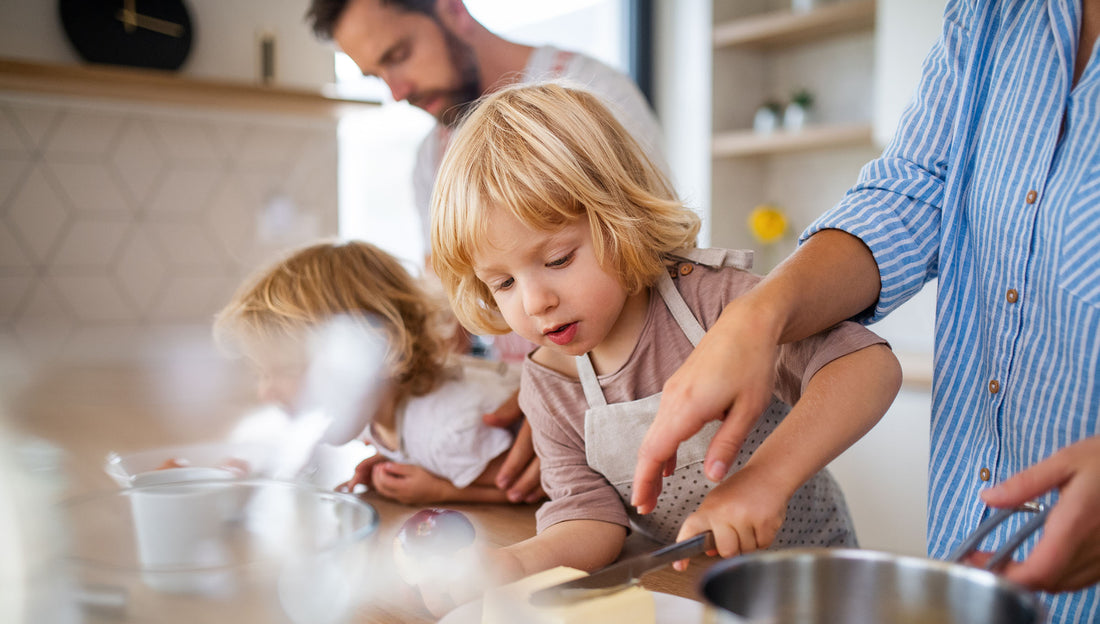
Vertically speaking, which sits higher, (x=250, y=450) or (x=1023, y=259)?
(x=1023, y=259)

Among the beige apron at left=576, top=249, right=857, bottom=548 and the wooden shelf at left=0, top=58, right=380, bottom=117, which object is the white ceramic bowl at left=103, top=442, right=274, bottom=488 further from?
the wooden shelf at left=0, top=58, right=380, bottom=117

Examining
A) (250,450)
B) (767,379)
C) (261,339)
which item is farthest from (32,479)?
(767,379)

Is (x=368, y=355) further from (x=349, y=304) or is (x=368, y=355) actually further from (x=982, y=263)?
(x=982, y=263)

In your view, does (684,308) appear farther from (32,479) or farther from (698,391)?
(32,479)

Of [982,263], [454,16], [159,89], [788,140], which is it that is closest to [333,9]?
[454,16]

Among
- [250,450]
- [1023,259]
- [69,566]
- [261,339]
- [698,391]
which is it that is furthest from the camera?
[261,339]

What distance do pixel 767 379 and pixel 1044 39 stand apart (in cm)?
40

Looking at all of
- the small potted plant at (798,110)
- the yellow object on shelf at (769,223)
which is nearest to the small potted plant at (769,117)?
the small potted plant at (798,110)

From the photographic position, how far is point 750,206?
3041 millimetres

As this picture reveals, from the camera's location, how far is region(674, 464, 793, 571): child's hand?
0.48 meters

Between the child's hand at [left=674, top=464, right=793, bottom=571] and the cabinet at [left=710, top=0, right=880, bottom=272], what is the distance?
7.34ft

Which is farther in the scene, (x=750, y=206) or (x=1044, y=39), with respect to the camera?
(x=750, y=206)

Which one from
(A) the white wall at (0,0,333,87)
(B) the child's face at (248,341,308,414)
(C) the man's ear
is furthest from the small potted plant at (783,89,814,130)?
(B) the child's face at (248,341,308,414)

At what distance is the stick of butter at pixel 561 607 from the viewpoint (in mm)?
436
